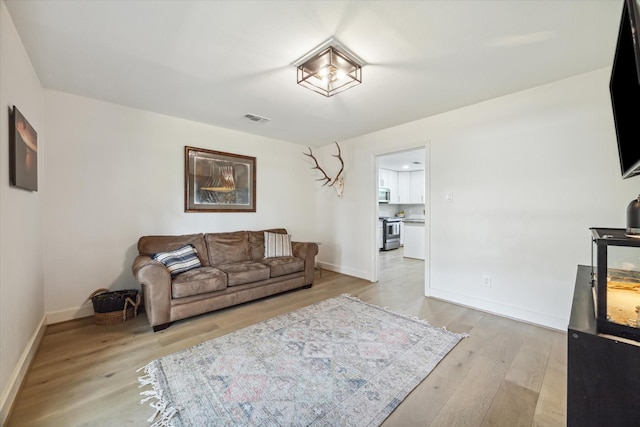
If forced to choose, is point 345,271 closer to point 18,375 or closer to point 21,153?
point 18,375

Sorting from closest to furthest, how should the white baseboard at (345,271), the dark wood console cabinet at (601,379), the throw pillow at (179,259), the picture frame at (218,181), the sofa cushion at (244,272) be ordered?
the dark wood console cabinet at (601,379) < the throw pillow at (179,259) < the sofa cushion at (244,272) < the picture frame at (218,181) < the white baseboard at (345,271)

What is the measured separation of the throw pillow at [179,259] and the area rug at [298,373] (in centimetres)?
102

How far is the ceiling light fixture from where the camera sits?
1.91m

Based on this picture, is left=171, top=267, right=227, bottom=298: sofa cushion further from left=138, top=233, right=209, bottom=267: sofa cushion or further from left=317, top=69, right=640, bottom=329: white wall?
left=317, top=69, right=640, bottom=329: white wall

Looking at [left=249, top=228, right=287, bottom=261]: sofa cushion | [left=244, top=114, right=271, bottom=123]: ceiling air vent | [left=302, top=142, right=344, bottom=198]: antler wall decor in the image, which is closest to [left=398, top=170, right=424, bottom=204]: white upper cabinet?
[left=302, top=142, right=344, bottom=198]: antler wall decor

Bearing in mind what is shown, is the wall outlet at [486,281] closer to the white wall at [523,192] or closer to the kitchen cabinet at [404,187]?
the white wall at [523,192]

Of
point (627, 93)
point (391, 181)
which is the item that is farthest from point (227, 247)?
point (391, 181)

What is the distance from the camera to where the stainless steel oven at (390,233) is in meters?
6.87

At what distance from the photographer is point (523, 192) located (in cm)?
263

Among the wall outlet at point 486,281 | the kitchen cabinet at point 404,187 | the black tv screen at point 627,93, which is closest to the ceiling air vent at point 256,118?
the black tv screen at point 627,93

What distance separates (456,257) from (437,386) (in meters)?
1.84

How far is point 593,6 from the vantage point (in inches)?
60.1

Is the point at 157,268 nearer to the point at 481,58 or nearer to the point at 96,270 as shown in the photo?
the point at 96,270

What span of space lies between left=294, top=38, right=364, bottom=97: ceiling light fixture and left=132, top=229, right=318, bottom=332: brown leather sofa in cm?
222
